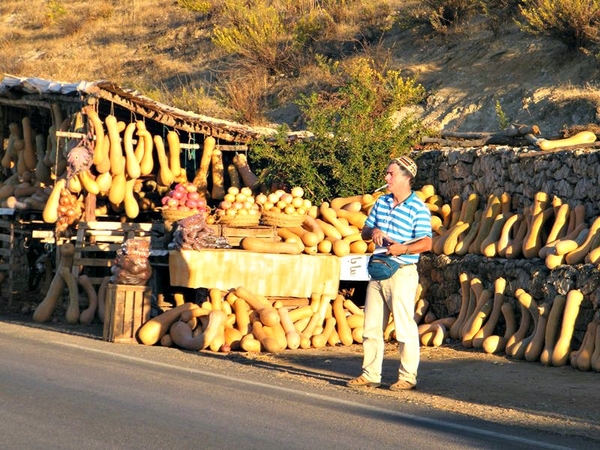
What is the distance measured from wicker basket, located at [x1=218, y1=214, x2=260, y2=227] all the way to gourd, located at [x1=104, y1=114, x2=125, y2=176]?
271 cm

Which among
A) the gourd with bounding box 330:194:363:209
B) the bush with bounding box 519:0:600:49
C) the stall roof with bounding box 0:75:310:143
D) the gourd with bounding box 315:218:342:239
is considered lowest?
the gourd with bounding box 315:218:342:239

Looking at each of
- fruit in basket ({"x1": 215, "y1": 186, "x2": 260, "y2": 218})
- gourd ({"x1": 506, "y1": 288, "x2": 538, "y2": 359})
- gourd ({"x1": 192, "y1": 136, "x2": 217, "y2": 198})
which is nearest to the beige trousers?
gourd ({"x1": 506, "y1": 288, "x2": 538, "y2": 359})

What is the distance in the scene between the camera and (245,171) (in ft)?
64.6

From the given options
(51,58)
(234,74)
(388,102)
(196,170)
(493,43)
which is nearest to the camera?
(196,170)

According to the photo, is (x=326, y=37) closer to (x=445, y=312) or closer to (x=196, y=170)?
(x=196, y=170)

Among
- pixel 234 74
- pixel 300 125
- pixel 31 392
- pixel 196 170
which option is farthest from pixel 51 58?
pixel 31 392

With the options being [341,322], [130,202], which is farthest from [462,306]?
[130,202]

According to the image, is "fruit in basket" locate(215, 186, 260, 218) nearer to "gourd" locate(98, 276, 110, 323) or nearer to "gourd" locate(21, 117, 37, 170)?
"gourd" locate(98, 276, 110, 323)

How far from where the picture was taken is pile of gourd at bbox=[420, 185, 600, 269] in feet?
45.4

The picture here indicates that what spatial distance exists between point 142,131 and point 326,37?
18862 millimetres

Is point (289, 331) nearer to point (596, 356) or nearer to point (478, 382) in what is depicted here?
point (478, 382)

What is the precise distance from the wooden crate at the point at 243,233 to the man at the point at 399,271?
224 inches

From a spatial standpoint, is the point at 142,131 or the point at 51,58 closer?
the point at 142,131

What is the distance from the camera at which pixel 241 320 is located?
584 inches
